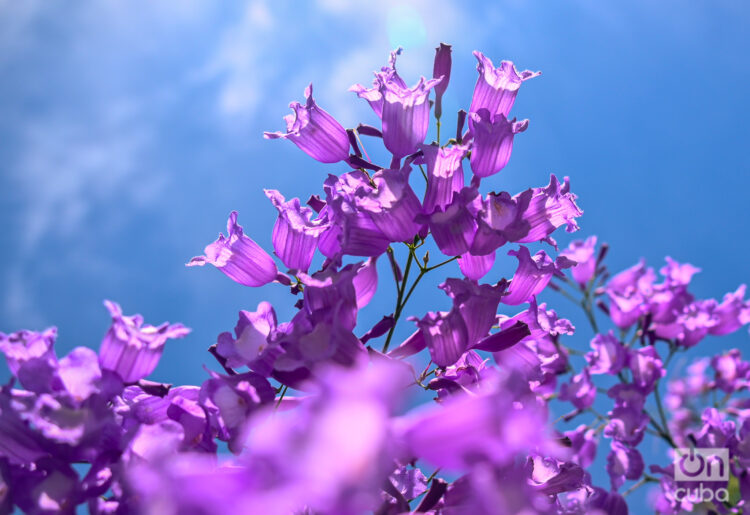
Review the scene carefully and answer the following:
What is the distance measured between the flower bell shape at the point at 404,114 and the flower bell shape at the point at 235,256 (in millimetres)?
375

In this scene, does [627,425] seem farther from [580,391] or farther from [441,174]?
[441,174]

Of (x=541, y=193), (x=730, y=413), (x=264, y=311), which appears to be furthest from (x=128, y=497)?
(x=730, y=413)

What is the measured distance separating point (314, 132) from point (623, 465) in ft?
6.35

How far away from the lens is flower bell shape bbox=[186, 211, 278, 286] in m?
1.28

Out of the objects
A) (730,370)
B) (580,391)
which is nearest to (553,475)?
(580,391)

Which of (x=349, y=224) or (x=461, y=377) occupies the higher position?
(x=349, y=224)

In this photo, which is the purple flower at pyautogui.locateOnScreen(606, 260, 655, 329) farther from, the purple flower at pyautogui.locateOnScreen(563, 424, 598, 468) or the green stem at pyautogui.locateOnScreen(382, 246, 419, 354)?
the green stem at pyautogui.locateOnScreen(382, 246, 419, 354)

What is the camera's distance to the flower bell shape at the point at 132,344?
0.96 metres

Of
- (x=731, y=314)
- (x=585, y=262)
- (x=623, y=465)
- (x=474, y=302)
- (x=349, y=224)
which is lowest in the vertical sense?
(x=474, y=302)

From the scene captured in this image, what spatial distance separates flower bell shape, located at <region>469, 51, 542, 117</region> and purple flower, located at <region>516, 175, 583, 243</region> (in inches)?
9.5

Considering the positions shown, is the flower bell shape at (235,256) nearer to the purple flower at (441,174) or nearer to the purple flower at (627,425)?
the purple flower at (441,174)

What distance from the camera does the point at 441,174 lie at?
1164mm

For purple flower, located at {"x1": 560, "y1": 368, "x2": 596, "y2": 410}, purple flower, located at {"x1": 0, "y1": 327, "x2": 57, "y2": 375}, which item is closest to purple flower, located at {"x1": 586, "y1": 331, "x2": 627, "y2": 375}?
purple flower, located at {"x1": 560, "y1": 368, "x2": 596, "y2": 410}

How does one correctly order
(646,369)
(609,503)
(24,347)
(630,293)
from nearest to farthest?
(24,347) → (609,503) → (646,369) → (630,293)
